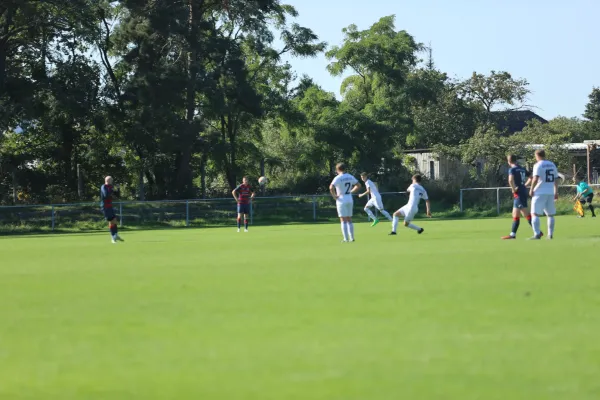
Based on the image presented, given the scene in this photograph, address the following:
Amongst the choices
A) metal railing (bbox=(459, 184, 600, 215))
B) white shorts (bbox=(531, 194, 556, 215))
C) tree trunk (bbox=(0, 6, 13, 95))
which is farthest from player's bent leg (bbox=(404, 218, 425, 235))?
tree trunk (bbox=(0, 6, 13, 95))

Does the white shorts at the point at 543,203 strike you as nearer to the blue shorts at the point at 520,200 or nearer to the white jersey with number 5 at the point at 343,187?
the blue shorts at the point at 520,200

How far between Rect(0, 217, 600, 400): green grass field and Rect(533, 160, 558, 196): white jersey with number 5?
550cm

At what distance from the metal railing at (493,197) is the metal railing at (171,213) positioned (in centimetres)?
353

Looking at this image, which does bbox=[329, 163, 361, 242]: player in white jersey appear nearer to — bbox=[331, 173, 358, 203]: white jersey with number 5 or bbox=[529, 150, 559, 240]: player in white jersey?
bbox=[331, 173, 358, 203]: white jersey with number 5

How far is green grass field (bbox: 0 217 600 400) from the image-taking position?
5.99 metres

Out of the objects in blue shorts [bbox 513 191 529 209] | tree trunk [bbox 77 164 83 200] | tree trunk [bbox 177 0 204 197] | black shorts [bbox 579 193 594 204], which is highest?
tree trunk [bbox 177 0 204 197]

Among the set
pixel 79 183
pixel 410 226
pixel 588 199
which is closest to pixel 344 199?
pixel 410 226

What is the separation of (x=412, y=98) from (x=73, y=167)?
25.0 meters

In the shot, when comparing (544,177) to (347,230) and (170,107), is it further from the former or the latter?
(170,107)

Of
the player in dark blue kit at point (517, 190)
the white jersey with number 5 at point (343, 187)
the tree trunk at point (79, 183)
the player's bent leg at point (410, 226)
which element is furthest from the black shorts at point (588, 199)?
the tree trunk at point (79, 183)

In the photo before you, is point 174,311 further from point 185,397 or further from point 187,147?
point 187,147

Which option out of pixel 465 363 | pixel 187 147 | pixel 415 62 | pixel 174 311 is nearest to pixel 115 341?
pixel 174 311

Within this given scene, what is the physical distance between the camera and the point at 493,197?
1970 inches

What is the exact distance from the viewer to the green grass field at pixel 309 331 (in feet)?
19.6
